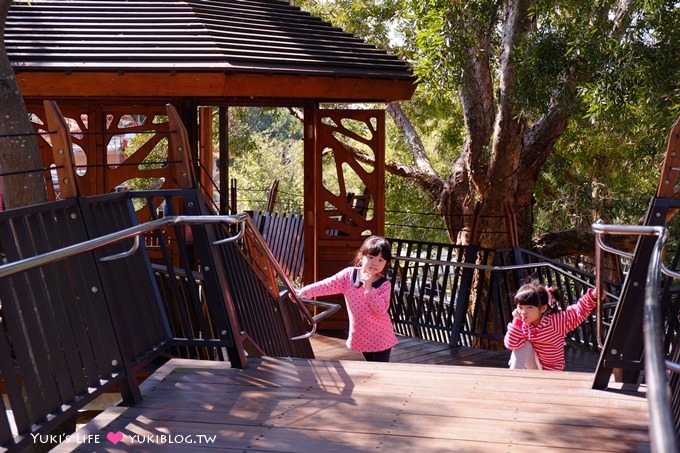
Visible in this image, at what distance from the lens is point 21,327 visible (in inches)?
Result: 156

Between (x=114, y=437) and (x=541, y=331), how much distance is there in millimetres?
3336

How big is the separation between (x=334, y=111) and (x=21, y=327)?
8.34 meters

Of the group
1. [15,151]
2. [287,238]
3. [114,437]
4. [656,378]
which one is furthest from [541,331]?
[287,238]

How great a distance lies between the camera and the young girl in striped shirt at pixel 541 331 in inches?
260

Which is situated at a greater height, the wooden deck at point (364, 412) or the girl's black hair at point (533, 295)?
the girl's black hair at point (533, 295)

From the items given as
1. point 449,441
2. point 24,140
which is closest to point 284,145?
point 24,140

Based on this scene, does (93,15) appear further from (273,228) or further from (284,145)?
(284,145)

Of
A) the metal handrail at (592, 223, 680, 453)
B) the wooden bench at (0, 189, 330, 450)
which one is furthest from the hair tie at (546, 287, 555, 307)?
the metal handrail at (592, 223, 680, 453)

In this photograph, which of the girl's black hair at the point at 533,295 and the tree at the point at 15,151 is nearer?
the girl's black hair at the point at 533,295

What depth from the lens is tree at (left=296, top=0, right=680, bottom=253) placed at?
9.48 m

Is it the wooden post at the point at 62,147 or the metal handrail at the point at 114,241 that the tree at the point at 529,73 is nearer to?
the metal handrail at the point at 114,241

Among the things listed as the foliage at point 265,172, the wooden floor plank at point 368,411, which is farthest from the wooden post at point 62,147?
the foliage at point 265,172

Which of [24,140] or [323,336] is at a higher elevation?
[24,140]

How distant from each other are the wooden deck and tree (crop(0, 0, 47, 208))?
251 cm
